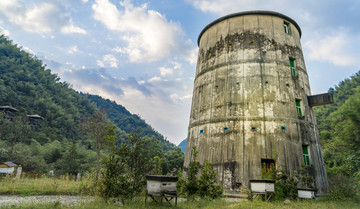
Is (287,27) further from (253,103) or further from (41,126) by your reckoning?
(41,126)

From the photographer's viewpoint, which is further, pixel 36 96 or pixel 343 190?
pixel 36 96

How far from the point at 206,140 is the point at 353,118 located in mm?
19520

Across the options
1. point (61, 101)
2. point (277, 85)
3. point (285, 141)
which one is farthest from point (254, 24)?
point (61, 101)

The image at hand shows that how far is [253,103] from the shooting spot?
39.9 feet

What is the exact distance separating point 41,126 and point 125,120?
241ft

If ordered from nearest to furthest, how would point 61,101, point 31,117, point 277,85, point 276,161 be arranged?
point 276,161 < point 277,85 < point 31,117 < point 61,101

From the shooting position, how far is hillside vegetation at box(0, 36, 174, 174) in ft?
97.0

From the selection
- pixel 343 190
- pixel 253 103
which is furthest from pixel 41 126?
pixel 343 190

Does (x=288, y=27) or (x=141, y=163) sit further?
(x=288, y=27)

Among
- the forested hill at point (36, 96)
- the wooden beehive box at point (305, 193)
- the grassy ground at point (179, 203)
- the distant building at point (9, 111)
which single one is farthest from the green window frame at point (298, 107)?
the distant building at point (9, 111)

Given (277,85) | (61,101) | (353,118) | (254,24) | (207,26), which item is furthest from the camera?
(61,101)

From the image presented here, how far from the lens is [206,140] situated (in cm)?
1288

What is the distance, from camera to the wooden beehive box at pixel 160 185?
7743mm

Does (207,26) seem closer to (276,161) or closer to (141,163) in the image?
(276,161)
